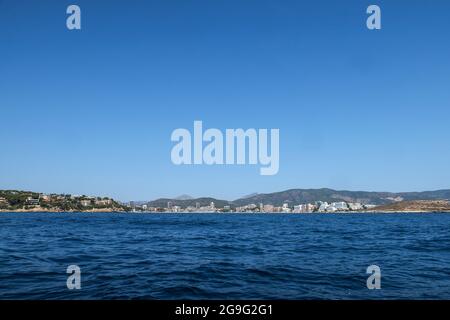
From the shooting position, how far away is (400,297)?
1400cm
